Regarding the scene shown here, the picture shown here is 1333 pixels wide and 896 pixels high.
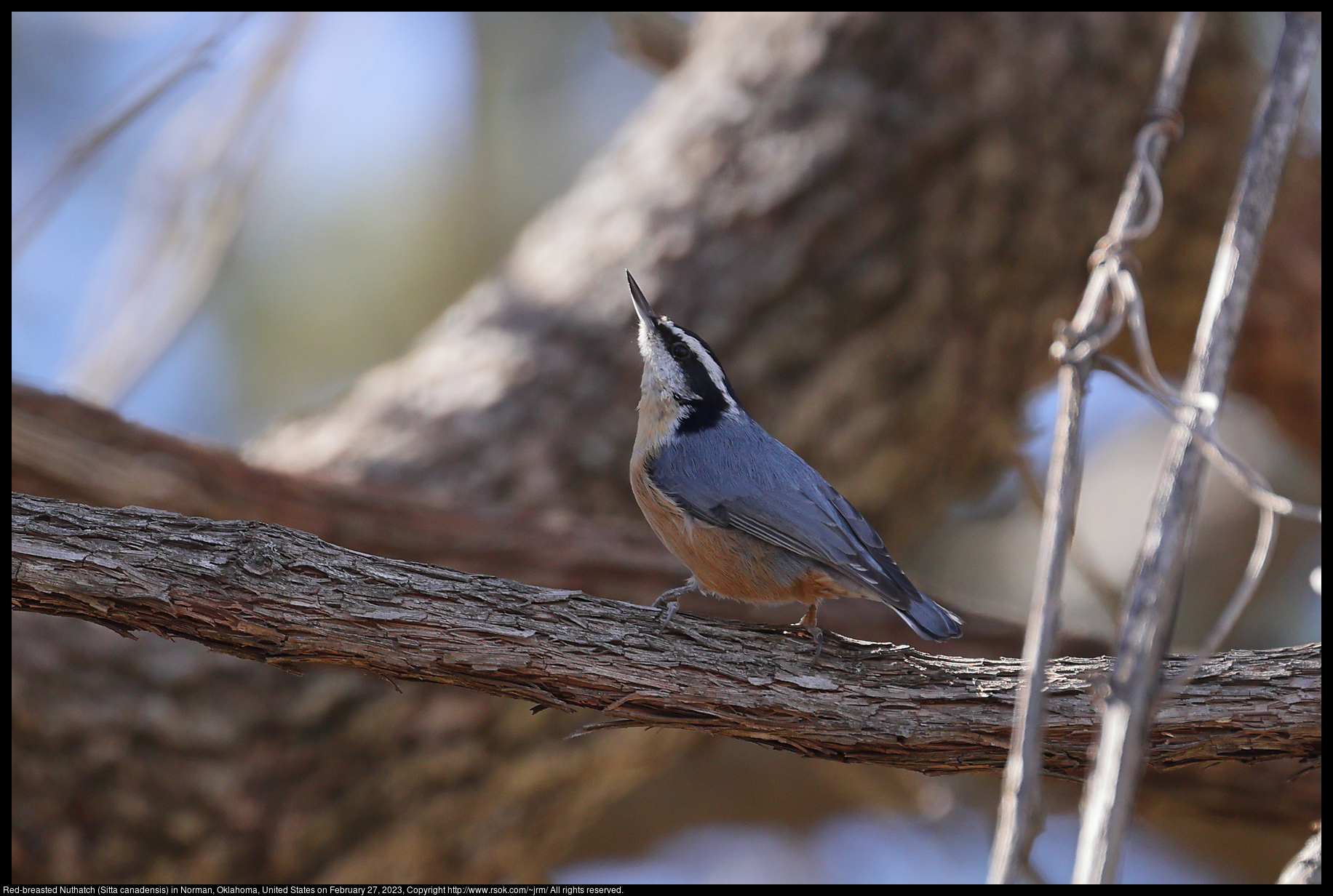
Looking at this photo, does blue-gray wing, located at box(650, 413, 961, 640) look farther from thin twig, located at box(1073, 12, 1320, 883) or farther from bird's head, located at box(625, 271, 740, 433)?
thin twig, located at box(1073, 12, 1320, 883)

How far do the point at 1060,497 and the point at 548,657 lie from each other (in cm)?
102

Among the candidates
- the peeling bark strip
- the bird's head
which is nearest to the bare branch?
the peeling bark strip

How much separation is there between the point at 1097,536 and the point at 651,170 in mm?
3913

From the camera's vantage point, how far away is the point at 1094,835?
45.8 inches

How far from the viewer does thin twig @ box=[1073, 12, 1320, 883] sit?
1.16 m

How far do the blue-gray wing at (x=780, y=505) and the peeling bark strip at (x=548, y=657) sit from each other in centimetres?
26

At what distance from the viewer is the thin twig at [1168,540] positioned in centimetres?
116

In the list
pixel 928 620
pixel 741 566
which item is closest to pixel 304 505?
pixel 741 566

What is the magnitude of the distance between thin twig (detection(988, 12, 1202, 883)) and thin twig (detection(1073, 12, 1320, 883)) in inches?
3.2

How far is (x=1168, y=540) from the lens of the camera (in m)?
1.29

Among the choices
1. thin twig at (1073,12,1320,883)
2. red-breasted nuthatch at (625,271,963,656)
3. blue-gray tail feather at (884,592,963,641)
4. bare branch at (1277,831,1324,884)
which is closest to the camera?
thin twig at (1073,12,1320,883)

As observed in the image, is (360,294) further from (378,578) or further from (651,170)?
(378,578)

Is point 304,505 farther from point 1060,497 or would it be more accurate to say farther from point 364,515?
point 1060,497

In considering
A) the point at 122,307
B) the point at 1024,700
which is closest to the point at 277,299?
the point at 122,307
